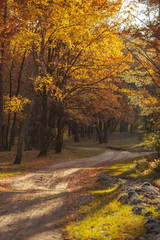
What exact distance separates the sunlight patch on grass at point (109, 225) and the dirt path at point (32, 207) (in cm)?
55

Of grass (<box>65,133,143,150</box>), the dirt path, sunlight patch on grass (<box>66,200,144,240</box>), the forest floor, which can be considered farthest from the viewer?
grass (<box>65,133,143,150</box>)

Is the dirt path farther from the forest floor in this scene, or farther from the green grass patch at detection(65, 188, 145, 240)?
the green grass patch at detection(65, 188, 145, 240)

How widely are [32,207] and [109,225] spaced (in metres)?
3.11

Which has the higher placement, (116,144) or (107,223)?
(107,223)

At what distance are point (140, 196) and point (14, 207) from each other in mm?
4153

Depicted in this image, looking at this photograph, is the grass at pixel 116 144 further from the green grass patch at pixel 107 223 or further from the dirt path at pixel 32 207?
the green grass patch at pixel 107 223

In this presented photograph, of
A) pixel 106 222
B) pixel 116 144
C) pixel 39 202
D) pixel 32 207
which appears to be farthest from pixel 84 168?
pixel 116 144

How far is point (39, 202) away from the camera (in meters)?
8.44

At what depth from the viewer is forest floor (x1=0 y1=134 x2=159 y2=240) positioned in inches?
235

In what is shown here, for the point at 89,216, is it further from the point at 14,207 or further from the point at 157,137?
the point at 157,137

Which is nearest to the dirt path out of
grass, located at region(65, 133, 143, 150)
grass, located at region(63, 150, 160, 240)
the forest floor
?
the forest floor

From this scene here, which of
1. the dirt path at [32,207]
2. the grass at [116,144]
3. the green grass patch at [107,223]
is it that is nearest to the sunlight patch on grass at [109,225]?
the green grass patch at [107,223]

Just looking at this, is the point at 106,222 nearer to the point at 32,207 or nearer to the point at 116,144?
the point at 32,207

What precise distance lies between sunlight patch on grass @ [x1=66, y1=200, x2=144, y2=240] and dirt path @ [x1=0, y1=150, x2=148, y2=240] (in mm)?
550
